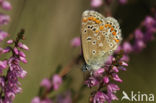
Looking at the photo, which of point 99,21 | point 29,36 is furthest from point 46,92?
point 99,21

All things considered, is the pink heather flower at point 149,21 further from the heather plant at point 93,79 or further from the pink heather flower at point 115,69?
the pink heather flower at point 115,69

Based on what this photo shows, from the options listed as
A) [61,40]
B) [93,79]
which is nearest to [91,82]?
[93,79]

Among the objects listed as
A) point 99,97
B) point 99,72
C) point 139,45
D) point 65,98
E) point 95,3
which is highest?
point 95,3

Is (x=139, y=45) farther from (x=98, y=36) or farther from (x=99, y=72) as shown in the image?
(x=99, y=72)

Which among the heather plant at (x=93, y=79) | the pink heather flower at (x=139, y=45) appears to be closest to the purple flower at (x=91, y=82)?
the heather plant at (x=93, y=79)

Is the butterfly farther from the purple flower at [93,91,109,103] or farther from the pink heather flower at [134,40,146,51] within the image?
the pink heather flower at [134,40,146,51]

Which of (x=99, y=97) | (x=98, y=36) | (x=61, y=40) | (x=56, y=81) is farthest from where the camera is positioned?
(x=61, y=40)
